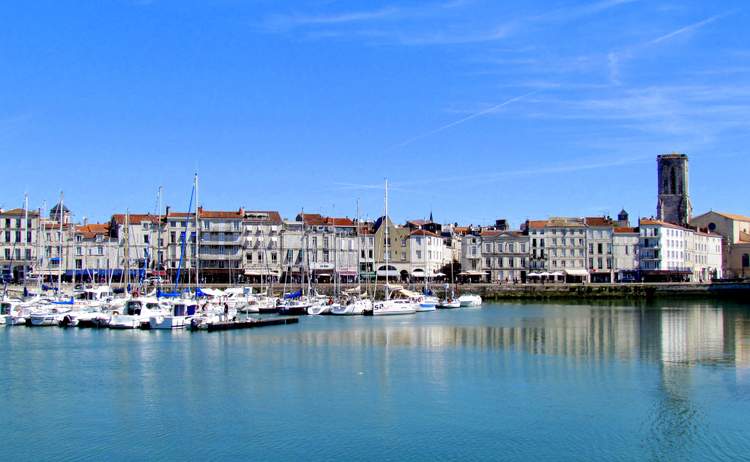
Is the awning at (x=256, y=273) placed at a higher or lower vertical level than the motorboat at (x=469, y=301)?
higher

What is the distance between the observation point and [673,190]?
129000 mm

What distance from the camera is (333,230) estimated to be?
317 feet

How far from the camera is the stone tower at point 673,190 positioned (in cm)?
12769

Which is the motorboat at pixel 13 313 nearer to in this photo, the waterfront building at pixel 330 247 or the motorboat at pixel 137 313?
the motorboat at pixel 137 313

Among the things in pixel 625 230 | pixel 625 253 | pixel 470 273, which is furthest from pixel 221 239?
pixel 625 230

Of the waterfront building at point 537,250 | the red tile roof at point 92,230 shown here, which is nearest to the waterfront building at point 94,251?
the red tile roof at point 92,230

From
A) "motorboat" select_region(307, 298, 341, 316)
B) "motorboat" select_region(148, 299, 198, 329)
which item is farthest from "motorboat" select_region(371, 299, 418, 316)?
"motorboat" select_region(148, 299, 198, 329)

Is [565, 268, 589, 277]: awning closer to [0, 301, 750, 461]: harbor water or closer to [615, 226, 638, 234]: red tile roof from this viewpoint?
[615, 226, 638, 234]: red tile roof

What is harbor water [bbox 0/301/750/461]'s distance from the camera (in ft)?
71.5

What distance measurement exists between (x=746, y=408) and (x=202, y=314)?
3459cm

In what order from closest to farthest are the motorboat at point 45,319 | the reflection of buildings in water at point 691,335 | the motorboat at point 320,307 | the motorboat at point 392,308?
the reflection of buildings in water at point 691,335
the motorboat at point 45,319
the motorboat at point 392,308
the motorboat at point 320,307

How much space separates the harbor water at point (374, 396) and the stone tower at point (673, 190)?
3328 inches

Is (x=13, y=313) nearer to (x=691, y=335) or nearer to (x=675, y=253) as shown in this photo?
(x=691, y=335)

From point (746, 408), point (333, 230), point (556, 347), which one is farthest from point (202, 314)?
point (333, 230)
